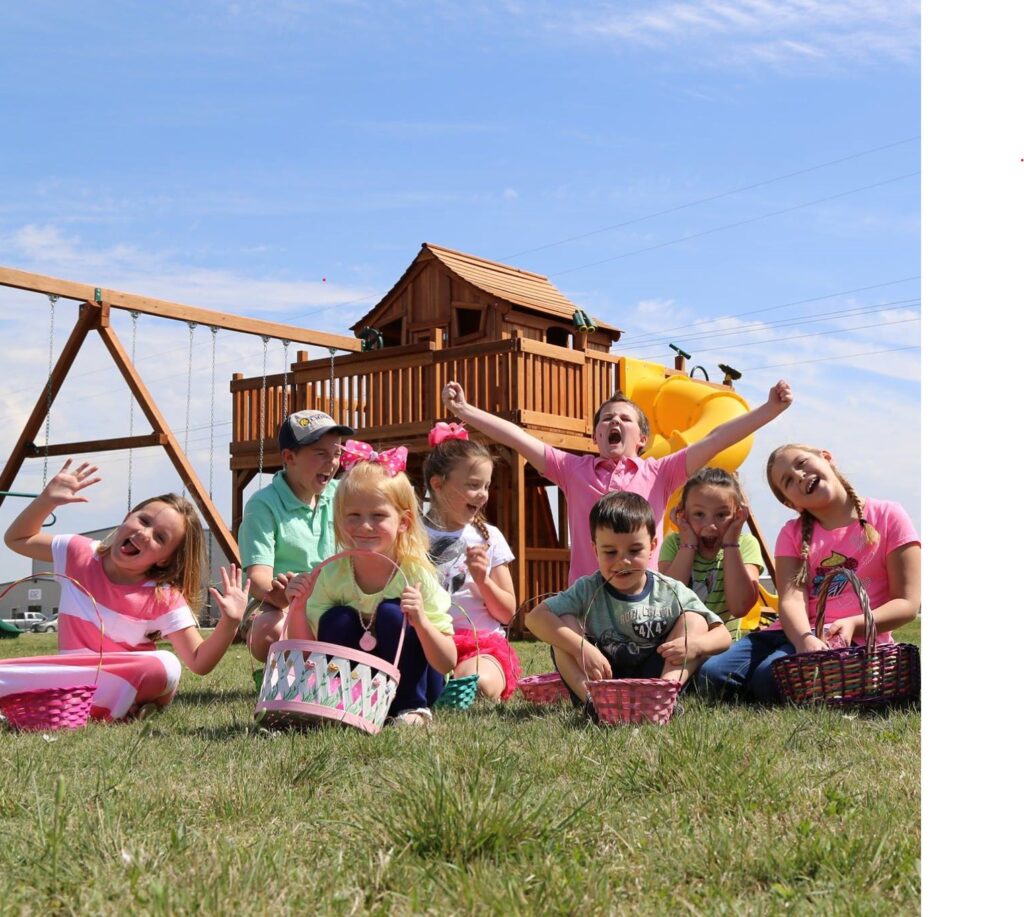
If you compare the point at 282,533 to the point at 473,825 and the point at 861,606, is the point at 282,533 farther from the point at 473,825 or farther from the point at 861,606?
the point at 473,825

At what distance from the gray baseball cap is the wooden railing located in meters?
7.41

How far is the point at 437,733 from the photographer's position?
11.5 ft

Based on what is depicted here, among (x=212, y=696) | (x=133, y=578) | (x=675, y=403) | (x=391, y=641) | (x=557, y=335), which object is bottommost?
(x=212, y=696)

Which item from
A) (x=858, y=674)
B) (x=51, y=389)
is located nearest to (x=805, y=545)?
(x=858, y=674)

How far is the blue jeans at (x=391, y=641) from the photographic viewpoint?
4.07 m

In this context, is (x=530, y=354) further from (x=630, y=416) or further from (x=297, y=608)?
(x=297, y=608)

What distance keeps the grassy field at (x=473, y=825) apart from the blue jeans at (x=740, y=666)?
1181mm

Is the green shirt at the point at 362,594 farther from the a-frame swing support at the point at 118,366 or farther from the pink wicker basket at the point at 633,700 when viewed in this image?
the a-frame swing support at the point at 118,366

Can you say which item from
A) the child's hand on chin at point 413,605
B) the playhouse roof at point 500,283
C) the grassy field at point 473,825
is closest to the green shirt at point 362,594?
the child's hand on chin at point 413,605

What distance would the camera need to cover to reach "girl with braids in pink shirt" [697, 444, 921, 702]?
4508 millimetres

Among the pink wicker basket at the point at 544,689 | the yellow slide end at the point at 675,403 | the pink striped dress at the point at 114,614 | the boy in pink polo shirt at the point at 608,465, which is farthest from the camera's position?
the yellow slide end at the point at 675,403

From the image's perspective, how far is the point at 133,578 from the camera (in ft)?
15.6

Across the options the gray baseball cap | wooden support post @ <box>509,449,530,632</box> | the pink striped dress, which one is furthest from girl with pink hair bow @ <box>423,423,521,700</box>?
wooden support post @ <box>509,449,530,632</box>

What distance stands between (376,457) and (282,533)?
2.95 feet
